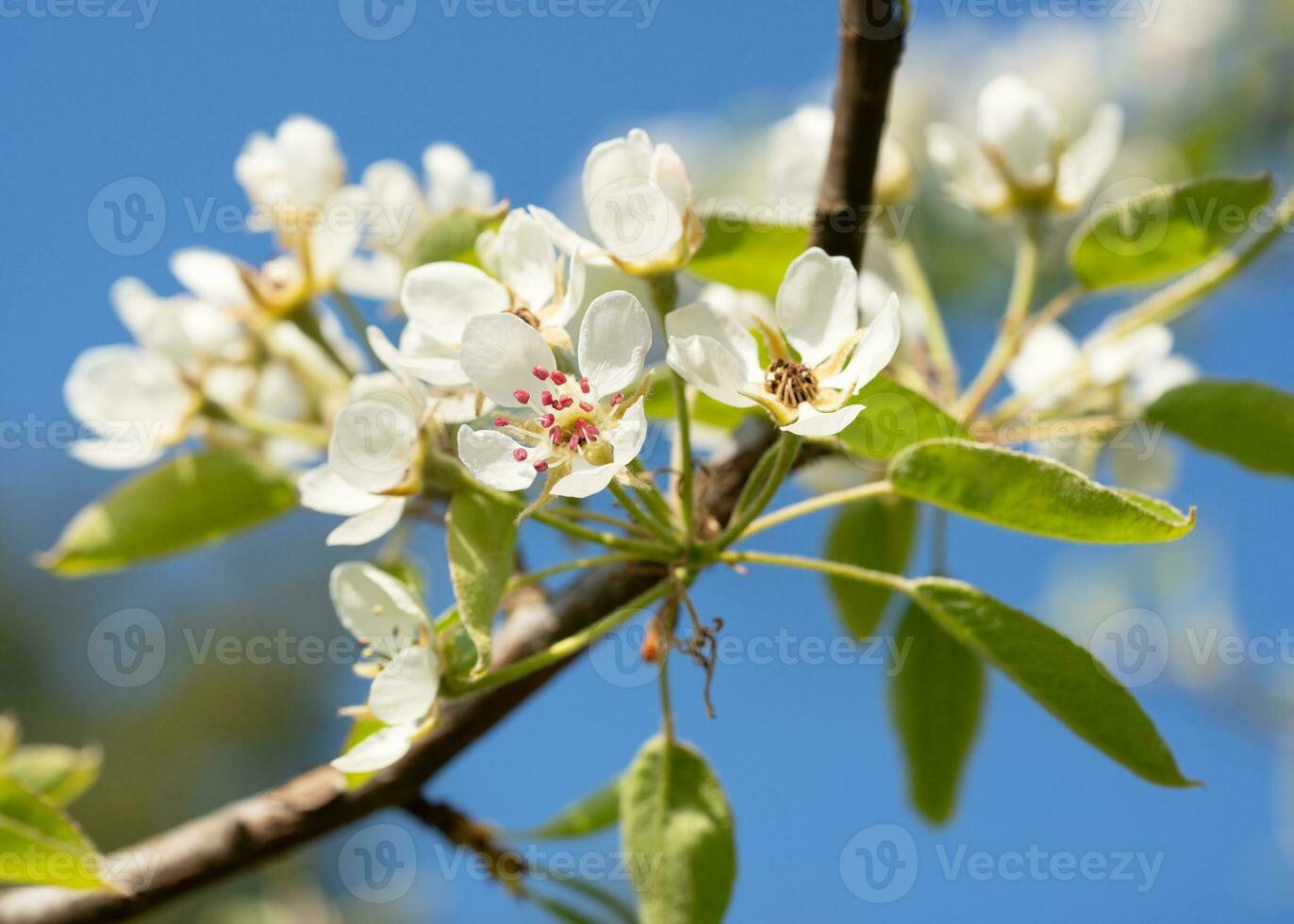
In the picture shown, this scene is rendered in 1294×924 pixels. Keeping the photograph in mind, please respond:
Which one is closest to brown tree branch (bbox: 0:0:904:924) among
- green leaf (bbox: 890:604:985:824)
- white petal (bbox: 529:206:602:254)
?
white petal (bbox: 529:206:602:254)

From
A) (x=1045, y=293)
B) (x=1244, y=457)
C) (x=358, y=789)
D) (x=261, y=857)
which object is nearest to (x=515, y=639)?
(x=358, y=789)

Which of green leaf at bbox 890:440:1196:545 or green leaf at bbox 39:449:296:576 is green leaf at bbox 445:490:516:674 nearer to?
green leaf at bbox 890:440:1196:545

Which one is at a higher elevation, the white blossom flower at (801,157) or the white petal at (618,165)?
the white petal at (618,165)

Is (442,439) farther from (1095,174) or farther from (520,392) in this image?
(1095,174)

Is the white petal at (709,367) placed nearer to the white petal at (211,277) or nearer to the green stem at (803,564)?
the green stem at (803,564)

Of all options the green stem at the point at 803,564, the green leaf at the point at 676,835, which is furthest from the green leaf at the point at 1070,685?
the green leaf at the point at 676,835

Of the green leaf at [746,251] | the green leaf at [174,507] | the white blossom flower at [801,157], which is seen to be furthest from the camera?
the white blossom flower at [801,157]

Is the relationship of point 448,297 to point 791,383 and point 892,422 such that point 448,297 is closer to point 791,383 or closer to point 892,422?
point 791,383
